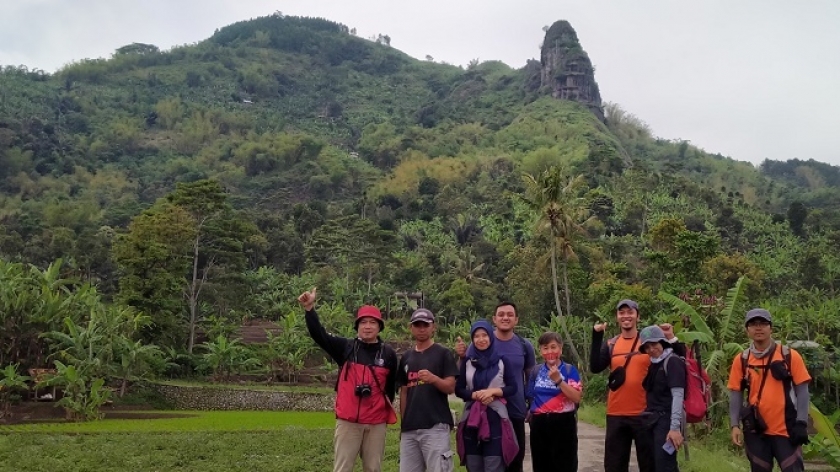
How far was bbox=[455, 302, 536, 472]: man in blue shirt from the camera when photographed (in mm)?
4461

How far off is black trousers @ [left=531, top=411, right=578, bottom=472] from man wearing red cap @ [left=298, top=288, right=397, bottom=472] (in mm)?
1027

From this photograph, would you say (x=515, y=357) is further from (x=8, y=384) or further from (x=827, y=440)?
(x=8, y=384)

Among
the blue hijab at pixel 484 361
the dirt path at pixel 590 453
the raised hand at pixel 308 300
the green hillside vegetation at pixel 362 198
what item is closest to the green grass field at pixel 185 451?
the dirt path at pixel 590 453

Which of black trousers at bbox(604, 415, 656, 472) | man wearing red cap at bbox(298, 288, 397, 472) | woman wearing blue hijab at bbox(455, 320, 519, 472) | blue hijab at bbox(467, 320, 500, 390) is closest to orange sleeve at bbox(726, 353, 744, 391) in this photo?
black trousers at bbox(604, 415, 656, 472)

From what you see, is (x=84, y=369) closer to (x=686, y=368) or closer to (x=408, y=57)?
(x=686, y=368)

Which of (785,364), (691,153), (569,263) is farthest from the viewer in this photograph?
(691,153)

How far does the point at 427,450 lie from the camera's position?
4.34 metres

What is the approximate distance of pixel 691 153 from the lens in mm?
100875

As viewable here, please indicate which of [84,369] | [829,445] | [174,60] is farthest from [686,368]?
[174,60]

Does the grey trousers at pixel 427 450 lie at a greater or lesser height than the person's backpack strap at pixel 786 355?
lesser

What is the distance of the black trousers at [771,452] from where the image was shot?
168 inches

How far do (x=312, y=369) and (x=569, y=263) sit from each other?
10.9 m

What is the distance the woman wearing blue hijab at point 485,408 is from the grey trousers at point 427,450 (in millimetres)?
107

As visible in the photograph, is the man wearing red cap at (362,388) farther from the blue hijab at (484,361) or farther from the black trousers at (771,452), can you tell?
the black trousers at (771,452)
